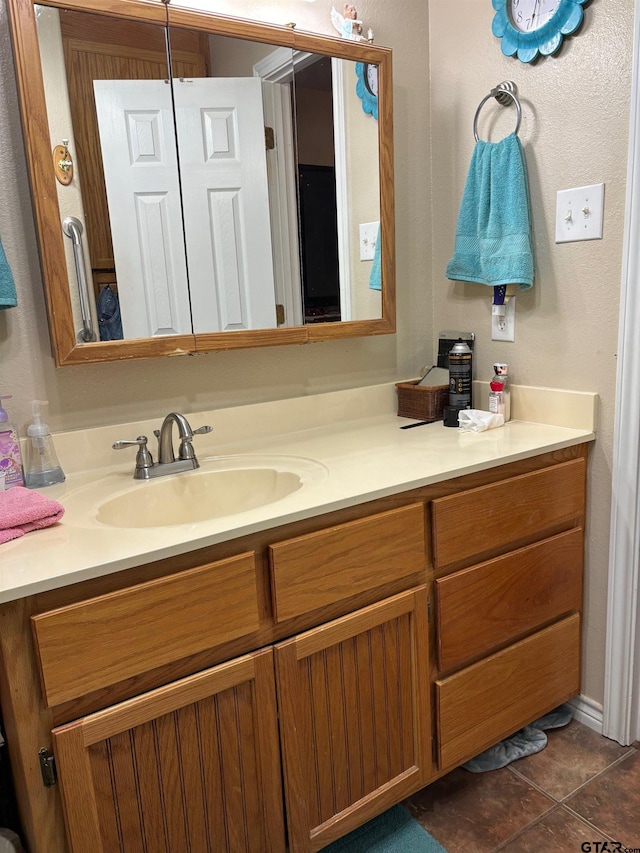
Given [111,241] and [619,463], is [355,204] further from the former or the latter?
[619,463]

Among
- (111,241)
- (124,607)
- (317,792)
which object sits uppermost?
(111,241)

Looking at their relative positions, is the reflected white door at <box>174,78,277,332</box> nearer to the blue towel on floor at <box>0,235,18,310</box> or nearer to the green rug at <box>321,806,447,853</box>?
the blue towel on floor at <box>0,235,18,310</box>

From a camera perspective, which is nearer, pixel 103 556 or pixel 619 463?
pixel 103 556

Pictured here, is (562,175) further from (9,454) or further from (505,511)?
(9,454)

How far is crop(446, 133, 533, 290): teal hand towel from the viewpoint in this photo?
1630 millimetres

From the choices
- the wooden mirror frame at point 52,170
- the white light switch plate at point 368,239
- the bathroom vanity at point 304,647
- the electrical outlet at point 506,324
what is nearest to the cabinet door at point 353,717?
the bathroom vanity at point 304,647

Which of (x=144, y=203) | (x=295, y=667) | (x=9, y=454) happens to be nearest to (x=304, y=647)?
(x=295, y=667)

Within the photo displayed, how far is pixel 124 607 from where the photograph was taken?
3.23ft

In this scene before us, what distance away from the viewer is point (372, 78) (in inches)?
67.2

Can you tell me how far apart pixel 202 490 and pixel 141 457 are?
0.15 m

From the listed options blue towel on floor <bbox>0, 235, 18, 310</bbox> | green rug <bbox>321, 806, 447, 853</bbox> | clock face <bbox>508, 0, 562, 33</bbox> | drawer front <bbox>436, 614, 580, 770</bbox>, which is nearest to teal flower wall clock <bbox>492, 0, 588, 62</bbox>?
clock face <bbox>508, 0, 562, 33</bbox>

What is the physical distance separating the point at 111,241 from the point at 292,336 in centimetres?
49

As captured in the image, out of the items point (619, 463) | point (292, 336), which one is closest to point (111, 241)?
point (292, 336)

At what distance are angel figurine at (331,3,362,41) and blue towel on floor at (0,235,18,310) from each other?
105 centimetres
